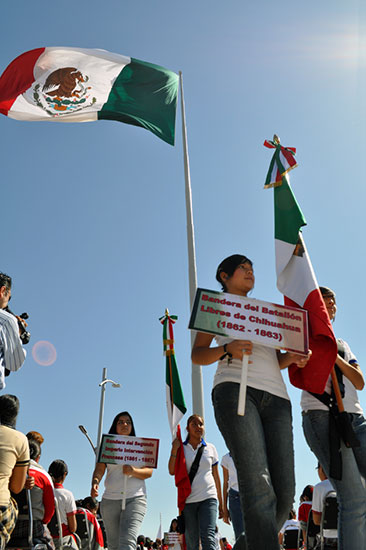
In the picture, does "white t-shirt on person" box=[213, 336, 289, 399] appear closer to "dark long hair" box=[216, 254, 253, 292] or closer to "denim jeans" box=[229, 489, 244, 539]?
"dark long hair" box=[216, 254, 253, 292]

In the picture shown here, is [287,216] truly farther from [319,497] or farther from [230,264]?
[319,497]

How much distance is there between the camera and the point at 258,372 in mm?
3568

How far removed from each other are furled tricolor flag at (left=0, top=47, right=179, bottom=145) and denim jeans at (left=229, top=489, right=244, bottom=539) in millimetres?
7141

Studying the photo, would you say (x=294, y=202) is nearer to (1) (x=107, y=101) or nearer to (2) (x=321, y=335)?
(2) (x=321, y=335)

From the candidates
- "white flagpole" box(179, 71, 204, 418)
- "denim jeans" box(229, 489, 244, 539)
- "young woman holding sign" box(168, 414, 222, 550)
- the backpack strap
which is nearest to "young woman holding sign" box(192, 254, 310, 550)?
"young woman holding sign" box(168, 414, 222, 550)

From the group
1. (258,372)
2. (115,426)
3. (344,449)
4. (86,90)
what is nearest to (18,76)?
(86,90)

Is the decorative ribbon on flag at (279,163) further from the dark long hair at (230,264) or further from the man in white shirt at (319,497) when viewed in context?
the man in white shirt at (319,497)

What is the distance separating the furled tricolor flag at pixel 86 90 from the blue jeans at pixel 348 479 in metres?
8.54

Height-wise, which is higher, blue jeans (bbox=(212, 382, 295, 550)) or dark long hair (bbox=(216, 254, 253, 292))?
dark long hair (bbox=(216, 254, 253, 292))

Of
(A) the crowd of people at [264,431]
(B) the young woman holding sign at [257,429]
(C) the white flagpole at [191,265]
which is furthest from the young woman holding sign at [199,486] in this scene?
(B) the young woman holding sign at [257,429]

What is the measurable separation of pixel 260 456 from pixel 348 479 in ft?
2.66

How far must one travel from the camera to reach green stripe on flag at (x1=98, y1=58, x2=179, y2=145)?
11602 millimetres

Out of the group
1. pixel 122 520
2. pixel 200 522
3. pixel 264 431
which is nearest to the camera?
pixel 264 431

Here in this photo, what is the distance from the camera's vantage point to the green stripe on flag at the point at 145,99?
11602mm
